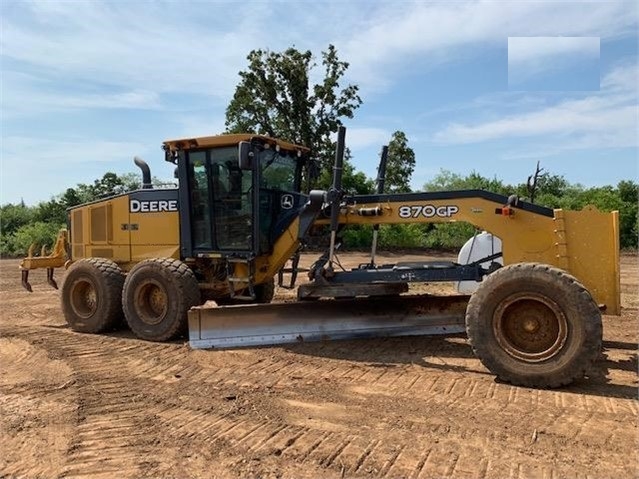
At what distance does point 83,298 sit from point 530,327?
20.1 ft

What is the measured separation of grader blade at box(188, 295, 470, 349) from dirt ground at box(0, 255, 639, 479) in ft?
0.58

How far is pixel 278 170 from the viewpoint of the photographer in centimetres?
775

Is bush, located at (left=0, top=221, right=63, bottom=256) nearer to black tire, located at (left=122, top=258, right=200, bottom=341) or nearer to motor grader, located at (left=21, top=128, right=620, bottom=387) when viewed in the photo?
motor grader, located at (left=21, top=128, right=620, bottom=387)

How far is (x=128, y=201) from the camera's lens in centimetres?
858

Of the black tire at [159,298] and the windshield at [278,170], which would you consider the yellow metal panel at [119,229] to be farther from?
the windshield at [278,170]

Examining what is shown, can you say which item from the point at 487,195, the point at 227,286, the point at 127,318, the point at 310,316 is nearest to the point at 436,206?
the point at 487,195

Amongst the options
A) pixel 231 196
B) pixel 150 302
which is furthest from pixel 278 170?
pixel 150 302

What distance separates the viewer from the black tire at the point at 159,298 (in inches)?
287

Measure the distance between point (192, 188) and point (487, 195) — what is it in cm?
384

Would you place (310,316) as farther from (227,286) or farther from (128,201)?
(128,201)

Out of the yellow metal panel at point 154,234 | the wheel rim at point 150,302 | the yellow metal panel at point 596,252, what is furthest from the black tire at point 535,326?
the yellow metal panel at point 154,234

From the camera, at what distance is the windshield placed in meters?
7.43

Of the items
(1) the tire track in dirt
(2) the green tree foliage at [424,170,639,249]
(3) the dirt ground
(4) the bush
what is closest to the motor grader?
(3) the dirt ground

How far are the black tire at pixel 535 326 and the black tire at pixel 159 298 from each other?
11.9 ft
